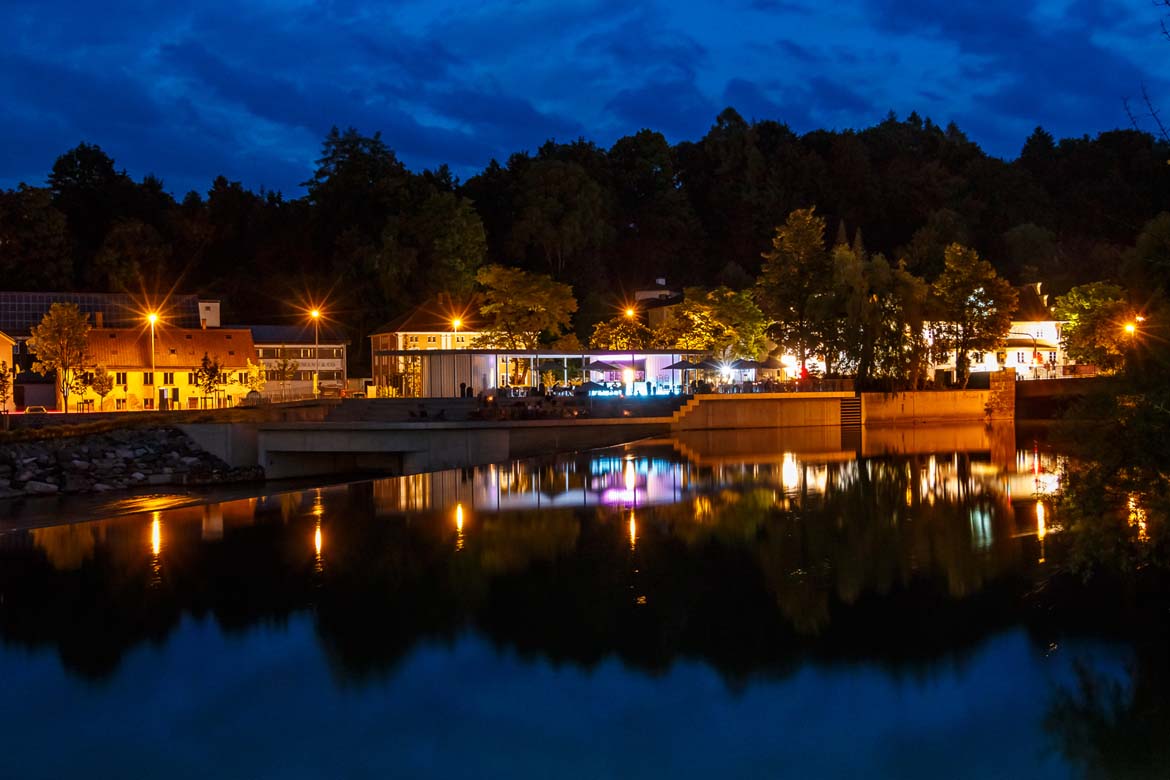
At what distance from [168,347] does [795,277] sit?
33.7 meters

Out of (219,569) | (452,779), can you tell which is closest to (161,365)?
(219,569)

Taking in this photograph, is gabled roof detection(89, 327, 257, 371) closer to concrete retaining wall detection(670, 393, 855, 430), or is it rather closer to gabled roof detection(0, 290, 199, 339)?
gabled roof detection(0, 290, 199, 339)

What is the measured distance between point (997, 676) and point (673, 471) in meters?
20.5

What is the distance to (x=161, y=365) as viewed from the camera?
187ft

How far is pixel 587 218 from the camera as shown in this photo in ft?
262

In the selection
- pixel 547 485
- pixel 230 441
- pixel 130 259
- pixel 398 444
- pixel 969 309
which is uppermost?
pixel 130 259

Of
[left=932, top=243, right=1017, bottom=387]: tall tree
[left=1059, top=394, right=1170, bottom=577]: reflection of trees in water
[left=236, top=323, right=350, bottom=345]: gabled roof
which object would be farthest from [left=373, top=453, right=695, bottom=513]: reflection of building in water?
[left=236, top=323, right=350, bottom=345]: gabled roof

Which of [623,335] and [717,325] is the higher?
[717,325]

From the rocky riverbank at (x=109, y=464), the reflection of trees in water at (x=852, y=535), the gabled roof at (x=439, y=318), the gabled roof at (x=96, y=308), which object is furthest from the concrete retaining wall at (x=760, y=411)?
the gabled roof at (x=96, y=308)

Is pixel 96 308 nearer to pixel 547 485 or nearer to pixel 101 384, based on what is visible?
pixel 101 384

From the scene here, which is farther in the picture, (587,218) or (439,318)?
(587,218)

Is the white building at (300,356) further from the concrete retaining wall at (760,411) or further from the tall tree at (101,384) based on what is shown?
the concrete retaining wall at (760,411)

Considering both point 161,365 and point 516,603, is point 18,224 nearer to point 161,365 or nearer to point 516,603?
point 161,365

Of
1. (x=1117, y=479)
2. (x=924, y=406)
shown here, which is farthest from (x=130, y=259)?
(x=1117, y=479)
